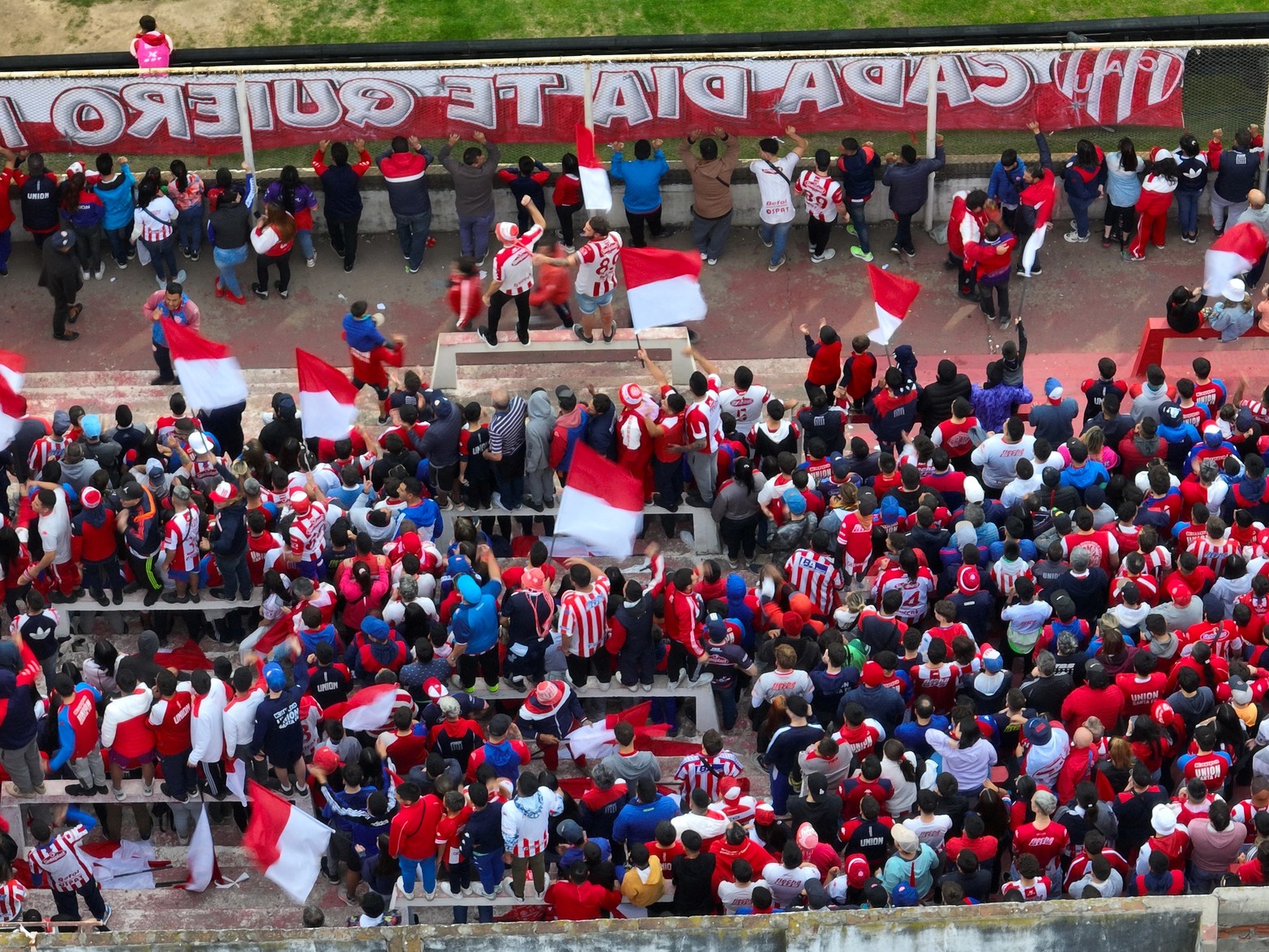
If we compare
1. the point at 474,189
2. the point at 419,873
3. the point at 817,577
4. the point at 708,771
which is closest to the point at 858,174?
the point at 474,189

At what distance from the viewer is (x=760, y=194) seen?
23.3 meters

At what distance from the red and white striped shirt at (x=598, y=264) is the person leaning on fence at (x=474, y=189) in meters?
2.04

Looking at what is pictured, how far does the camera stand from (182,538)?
60.5 feet

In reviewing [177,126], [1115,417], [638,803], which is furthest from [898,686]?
[177,126]

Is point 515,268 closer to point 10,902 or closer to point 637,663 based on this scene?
point 637,663

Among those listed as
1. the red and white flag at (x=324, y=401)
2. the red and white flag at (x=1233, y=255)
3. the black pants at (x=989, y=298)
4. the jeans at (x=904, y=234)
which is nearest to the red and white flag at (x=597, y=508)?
the red and white flag at (x=324, y=401)

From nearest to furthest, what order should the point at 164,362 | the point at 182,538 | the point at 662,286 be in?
1. the point at 182,538
2. the point at 662,286
3. the point at 164,362

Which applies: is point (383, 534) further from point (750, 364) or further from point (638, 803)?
point (750, 364)

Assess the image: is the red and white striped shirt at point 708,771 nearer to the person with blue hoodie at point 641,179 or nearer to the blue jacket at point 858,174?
the person with blue hoodie at point 641,179

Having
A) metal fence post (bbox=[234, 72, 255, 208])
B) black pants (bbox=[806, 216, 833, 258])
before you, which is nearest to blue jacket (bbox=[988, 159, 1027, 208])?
black pants (bbox=[806, 216, 833, 258])

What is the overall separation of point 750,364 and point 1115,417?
4276 mm

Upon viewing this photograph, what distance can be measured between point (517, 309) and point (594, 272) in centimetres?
88

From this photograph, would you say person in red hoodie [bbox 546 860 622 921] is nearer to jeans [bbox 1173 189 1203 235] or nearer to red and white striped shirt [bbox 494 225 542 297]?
red and white striped shirt [bbox 494 225 542 297]

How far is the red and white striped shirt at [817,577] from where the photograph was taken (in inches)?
708
